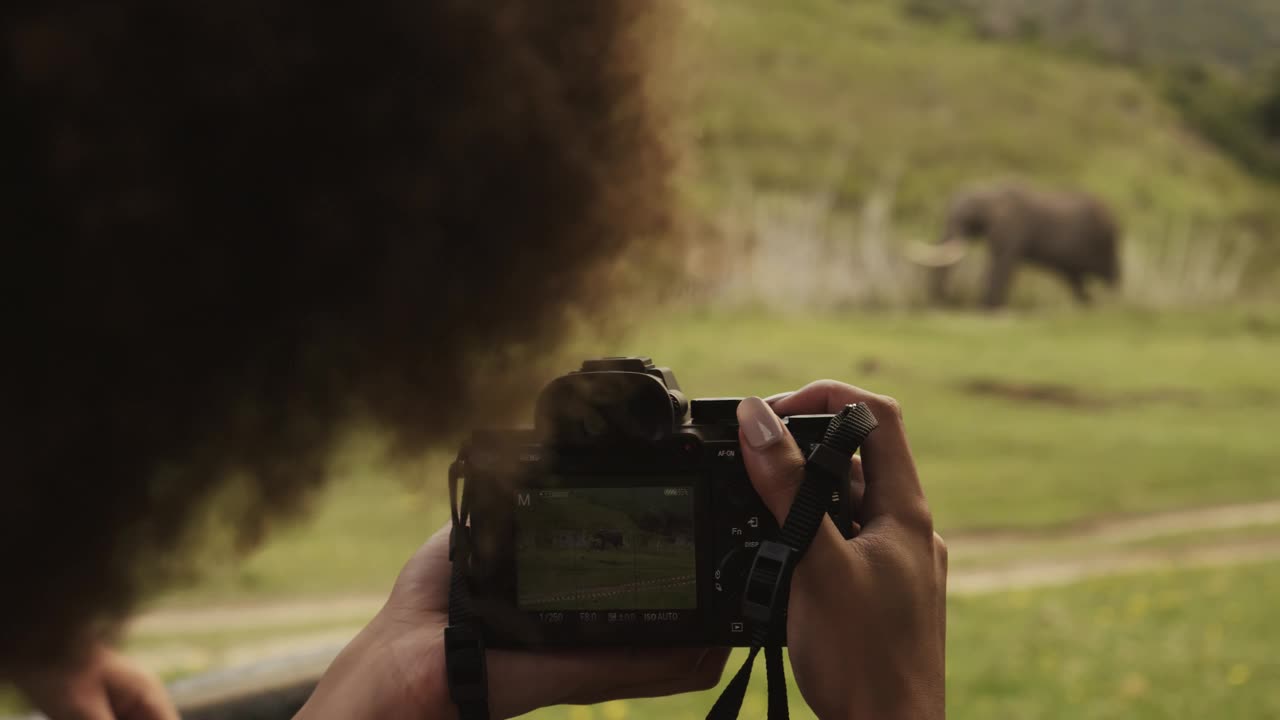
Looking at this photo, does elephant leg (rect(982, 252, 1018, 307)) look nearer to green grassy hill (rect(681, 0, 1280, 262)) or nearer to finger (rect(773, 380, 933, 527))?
green grassy hill (rect(681, 0, 1280, 262))

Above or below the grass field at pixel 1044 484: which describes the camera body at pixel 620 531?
above

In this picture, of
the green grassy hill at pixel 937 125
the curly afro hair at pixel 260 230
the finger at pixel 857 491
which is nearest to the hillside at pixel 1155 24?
the green grassy hill at pixel 937 125

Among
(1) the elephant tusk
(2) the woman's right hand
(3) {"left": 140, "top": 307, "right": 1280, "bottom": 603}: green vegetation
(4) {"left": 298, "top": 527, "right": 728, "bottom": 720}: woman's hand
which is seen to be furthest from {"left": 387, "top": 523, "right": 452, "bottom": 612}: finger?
(1) the elephant tusk

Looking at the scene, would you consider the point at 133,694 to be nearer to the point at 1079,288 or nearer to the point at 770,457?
the point at 770,457

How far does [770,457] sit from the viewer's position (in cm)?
120

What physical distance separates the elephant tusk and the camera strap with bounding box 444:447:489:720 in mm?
18926

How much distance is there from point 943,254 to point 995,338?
11.4ft

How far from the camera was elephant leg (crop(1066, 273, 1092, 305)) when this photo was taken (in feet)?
66.6

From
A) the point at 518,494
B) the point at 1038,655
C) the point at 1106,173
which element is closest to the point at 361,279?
the point at 518,494

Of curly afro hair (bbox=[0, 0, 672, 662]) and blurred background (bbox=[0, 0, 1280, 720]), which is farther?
blurred background (bbox=[0, 0, 1280, 720])

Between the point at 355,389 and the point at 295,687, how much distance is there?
117 cm

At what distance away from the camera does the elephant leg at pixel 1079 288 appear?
2031 cm

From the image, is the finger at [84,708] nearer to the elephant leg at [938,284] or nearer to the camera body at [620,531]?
the camera body at [620,531]

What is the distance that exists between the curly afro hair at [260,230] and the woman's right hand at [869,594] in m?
0.40
